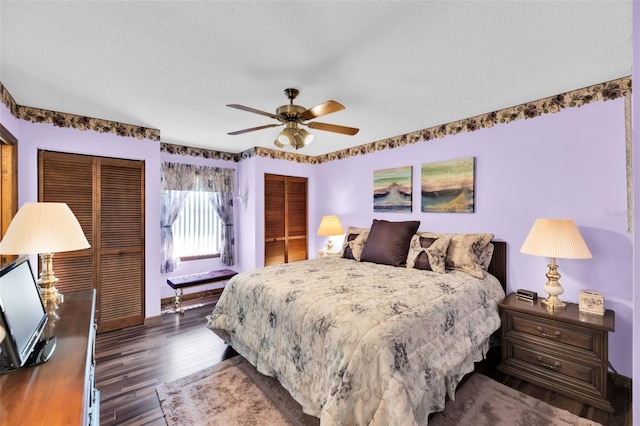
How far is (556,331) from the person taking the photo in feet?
7.13

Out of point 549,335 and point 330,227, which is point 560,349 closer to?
point 549,335

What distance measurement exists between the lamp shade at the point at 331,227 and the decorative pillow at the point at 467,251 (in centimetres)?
179

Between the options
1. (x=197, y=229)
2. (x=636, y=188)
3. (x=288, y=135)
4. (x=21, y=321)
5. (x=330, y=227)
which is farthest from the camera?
(x=197, y=229)

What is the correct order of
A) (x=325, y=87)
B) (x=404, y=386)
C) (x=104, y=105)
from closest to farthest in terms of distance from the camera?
(x=404, y=386) → (x=325, y=87) → (x=104, y=105)

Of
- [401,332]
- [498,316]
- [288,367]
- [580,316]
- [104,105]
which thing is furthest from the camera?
[104,105]

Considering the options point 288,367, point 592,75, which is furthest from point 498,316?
point 592,75

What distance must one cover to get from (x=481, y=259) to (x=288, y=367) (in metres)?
2.14

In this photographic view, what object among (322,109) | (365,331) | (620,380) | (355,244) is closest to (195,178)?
(355,244)

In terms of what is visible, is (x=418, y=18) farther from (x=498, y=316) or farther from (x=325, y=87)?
(x=498, y=316)

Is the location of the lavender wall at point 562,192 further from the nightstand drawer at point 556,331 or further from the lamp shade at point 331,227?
the lamp shade at point 331,227

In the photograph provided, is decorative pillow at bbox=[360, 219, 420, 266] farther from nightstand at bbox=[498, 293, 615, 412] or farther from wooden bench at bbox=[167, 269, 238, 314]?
wooden bench at bbox=[167, 269, 238, 314]

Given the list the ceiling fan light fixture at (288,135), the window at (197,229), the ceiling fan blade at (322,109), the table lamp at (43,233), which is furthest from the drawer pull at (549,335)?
the window at (197,229)

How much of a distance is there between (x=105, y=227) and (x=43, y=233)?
71.6 inches

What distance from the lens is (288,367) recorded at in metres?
1.96
